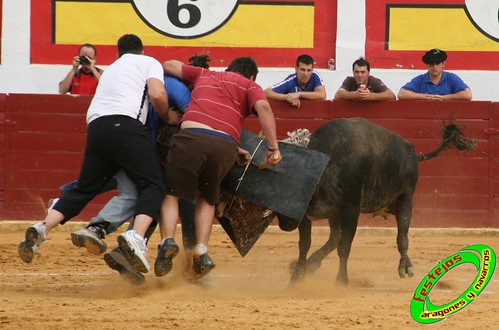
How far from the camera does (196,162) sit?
732 centimetres

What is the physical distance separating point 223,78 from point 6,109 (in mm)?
5081

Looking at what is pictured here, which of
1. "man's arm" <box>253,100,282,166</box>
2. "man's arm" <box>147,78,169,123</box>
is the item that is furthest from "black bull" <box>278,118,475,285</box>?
"man's arm" <box>147,78,169,123</box>

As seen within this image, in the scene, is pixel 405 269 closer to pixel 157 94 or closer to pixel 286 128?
pixel 157 94

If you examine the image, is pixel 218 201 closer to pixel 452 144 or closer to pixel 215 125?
pixel 215 125

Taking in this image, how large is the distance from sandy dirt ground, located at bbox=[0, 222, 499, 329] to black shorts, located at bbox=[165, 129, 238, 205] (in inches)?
28.2

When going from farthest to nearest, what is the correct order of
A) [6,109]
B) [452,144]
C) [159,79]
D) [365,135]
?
1. [6,109]
2. [452,144]
3. [365,135]
4. [159,79]

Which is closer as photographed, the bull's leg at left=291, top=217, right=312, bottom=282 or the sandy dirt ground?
the sandy dirt ground

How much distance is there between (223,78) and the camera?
7.52m

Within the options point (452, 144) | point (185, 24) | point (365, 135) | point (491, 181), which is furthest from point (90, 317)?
point (185, 24)

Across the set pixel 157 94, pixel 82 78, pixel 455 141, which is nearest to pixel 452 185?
pixel 455 141

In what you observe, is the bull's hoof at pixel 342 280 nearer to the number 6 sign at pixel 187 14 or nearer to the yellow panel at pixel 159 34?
the yellow panel at pixel 159 34

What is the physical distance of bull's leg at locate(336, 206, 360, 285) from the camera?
26.8ft

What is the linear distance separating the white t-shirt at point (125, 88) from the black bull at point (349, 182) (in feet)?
4.47

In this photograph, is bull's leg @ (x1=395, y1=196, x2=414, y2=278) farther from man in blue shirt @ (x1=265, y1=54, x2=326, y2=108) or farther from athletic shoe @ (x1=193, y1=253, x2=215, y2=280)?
man in blue shirt @ (x1=265, y1=54, x2=326, y2=108)
